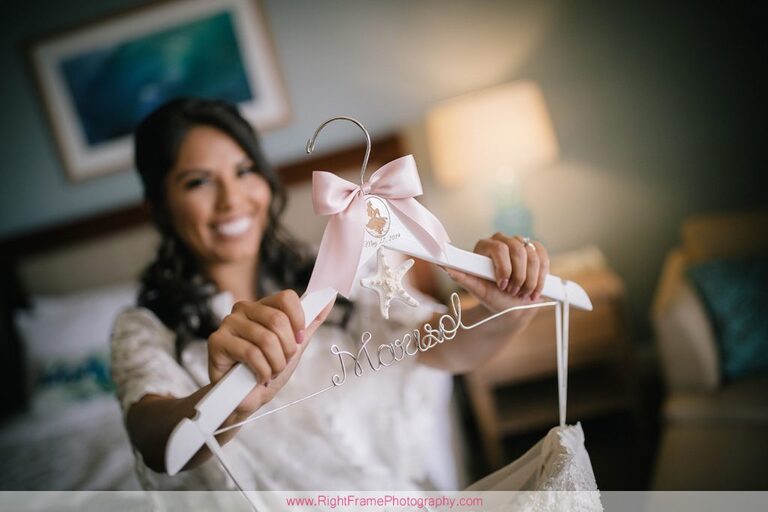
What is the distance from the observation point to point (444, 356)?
0.94 meters

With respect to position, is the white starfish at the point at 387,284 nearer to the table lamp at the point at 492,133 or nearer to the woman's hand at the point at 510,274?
the woman's hand at the point at 510,274

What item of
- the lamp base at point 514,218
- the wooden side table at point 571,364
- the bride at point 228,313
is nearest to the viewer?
the bride at point 228,313

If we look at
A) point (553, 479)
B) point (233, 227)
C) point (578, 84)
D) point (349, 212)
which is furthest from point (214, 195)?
point (578, 84)

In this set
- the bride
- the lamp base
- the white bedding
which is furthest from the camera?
the lamp base

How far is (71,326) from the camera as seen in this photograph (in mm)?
2135

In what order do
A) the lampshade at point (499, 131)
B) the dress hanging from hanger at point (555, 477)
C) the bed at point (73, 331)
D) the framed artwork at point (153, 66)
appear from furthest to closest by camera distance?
1. the framed artwork at point (153, 66)
2. the lampshade at point (499, 131)
3. the bed at point (73, 331)
4. the dress hanging from hanger at point (555, 477)

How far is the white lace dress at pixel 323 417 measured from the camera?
34.7 inches

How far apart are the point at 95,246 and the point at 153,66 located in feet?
2.82

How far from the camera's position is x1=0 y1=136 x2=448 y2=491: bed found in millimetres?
1581

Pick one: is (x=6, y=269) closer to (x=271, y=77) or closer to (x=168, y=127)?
(x=271, y=77)

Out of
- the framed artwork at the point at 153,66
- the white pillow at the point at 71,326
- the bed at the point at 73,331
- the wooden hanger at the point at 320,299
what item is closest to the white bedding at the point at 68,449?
the bed at the point at 73,331

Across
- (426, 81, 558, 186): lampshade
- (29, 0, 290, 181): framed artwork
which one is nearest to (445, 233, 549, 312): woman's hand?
(426, 81, 558, 186): lampshade

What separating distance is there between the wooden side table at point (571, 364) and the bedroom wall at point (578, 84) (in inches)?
21.0

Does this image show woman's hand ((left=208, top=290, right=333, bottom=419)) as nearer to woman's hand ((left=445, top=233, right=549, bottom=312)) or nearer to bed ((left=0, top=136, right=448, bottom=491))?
woman's hand ((left=445, top=233, right=549, bottom=312))
